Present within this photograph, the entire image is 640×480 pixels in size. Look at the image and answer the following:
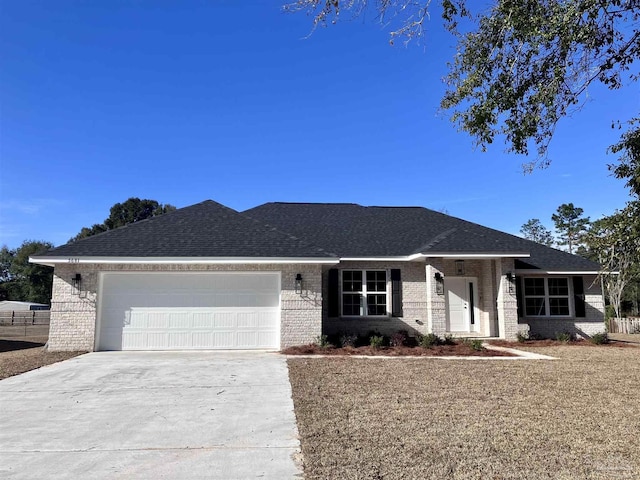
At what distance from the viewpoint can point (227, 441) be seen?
5.29 metres

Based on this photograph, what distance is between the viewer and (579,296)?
1716 centimetres

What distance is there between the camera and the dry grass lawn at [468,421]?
14.5 ft

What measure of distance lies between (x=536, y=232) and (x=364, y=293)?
209ft

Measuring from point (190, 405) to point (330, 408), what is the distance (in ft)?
7.05

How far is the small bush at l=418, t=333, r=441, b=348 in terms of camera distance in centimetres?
1411

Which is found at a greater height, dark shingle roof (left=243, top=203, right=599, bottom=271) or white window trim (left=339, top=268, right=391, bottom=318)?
dark shingle roof (left=243, top=203, right=599, bottom=271)

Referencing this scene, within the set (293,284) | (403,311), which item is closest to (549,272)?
(403,311)

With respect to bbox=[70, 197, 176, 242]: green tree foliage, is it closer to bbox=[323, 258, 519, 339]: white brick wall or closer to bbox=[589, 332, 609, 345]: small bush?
bbox=[323, 258, 519, 339]: white brick wall

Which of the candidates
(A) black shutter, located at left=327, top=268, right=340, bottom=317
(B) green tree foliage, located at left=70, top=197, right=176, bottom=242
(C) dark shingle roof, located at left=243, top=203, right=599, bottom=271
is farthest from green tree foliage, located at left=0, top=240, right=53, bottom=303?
(A) black shutter, located at left=327, top=268, right=340, bottom=317

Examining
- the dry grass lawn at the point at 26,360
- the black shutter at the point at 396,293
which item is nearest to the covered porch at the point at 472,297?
the black shutter at the point at 396,293

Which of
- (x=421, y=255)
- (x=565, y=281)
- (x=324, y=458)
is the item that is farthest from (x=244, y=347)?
(x=565, y=281)

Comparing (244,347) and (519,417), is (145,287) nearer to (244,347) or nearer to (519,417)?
(244,347)

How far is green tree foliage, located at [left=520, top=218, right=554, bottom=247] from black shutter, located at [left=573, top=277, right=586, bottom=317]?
5676 cm

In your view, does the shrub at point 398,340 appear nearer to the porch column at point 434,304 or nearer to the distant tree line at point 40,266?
the porch column at point 434,304
